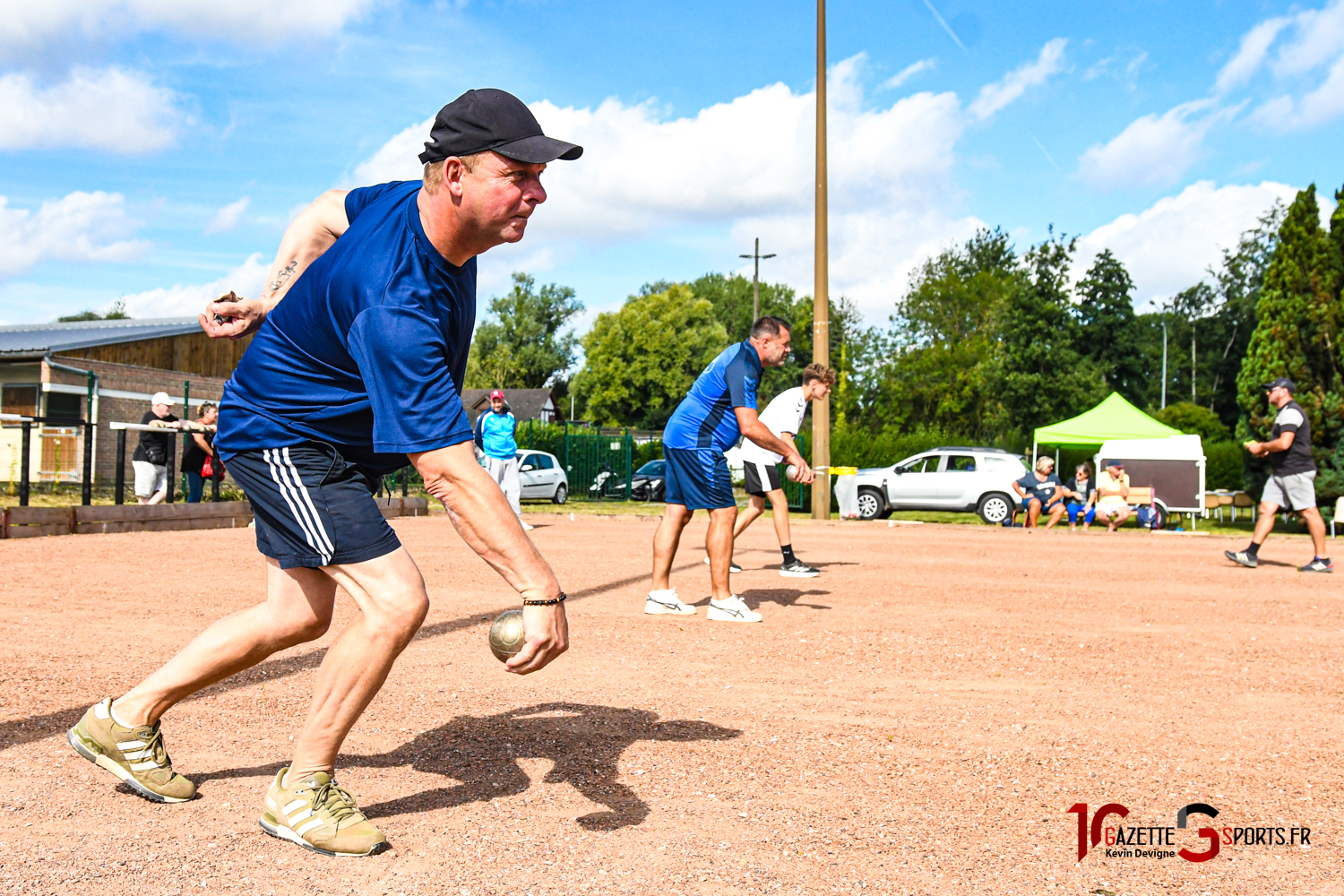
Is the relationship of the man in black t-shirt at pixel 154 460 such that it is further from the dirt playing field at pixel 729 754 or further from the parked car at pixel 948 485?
the parked car at pixel 948 485

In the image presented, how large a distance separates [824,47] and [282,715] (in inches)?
866

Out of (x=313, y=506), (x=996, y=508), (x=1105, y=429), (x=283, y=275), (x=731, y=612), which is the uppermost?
(x=1105, y=429)

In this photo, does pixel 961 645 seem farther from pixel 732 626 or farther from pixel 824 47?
pixel 824 47

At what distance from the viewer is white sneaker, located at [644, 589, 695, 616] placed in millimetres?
7383

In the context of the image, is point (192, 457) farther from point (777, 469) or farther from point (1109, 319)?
point (1109, 319)

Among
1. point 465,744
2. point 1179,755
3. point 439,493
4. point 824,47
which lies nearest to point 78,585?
point 465,744

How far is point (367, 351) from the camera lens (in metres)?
2.65

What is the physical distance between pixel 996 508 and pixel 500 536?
2243 centimetres

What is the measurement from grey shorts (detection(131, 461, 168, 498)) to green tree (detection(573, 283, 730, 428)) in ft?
196

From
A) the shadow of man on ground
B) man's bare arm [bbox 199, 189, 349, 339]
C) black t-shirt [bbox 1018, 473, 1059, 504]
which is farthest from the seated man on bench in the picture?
man's bare arm [bbox 199, 189, 349, 339]

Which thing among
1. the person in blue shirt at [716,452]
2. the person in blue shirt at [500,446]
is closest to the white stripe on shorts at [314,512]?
the person in blue shirt at [716,452]

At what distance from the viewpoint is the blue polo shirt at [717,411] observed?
288 inches

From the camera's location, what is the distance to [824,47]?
23547 mm

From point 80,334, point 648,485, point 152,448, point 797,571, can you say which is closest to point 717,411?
point 797,571
